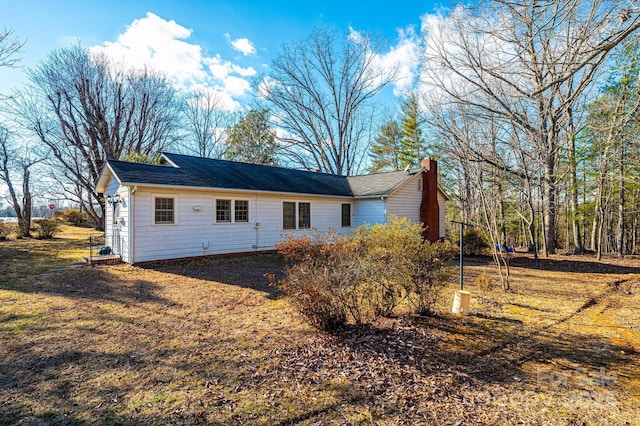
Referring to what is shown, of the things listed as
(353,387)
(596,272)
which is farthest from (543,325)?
(596,272)

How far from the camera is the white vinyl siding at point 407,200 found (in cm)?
1473

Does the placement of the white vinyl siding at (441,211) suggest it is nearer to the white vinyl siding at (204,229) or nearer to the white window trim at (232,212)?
the white vinyl siding at (204,229)

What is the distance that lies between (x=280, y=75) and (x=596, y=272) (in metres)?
23.8

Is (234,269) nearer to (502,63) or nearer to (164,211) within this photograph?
(164,211)

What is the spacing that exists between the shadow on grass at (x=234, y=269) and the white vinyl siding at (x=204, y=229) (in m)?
0.41

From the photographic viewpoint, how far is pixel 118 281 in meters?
7.94

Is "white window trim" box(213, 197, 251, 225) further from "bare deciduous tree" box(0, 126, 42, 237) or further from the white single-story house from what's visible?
"bare deciduous tree" box(0, 126, 42, 237)

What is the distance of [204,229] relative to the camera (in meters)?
11.2

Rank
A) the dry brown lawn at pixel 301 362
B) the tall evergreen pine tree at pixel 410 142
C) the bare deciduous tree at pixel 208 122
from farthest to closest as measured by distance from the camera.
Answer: the bare deciduous tree at pixel 208 122
the tall evergreen pine tree at pixel 410 142
the dry brown lawn at pixel 301 362

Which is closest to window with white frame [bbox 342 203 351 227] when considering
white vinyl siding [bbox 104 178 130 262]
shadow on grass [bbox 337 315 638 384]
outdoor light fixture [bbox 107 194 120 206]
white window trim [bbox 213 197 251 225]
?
white window trim [bbox 213 197 251 225]

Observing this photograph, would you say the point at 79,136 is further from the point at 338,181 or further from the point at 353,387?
the point at 353,387

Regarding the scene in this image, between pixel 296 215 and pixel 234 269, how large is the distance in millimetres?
4927

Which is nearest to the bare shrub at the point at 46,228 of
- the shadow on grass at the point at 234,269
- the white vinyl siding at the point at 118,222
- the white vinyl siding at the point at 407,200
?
the white vinyl siding at the point at 118,222

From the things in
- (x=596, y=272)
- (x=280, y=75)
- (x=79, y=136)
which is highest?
(x=280, y=75)
